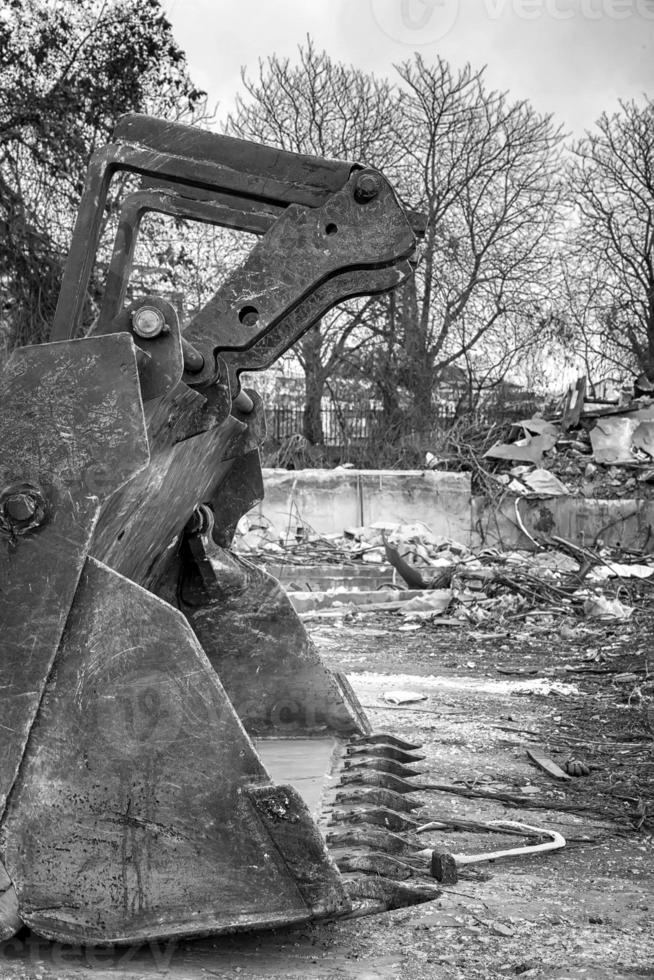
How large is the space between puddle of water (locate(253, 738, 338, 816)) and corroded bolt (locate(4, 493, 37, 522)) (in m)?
1.12

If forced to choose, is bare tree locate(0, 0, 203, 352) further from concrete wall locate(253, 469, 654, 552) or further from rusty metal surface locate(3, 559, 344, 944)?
rusty metal surface locate(3, 559, 344, 944)

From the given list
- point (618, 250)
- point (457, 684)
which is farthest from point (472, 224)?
point (457, 684)

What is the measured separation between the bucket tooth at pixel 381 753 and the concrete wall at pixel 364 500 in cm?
1147

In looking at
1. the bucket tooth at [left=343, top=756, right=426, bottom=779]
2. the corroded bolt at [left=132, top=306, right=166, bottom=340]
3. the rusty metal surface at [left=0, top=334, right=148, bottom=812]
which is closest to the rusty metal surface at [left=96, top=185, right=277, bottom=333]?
the corroded bolt at [left=132, top=306, right=166, bottom=340]

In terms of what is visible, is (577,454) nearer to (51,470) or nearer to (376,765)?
(376,765)

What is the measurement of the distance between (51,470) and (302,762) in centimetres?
152

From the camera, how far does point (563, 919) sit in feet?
8.66

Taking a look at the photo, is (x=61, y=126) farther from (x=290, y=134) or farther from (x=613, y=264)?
(x=613, y=264)

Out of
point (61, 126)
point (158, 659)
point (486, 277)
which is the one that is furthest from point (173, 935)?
point (486, 277)

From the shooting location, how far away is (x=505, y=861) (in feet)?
10.5

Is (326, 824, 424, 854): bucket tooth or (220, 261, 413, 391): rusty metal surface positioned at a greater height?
(220, 261, 413, 391): rusty metal surface

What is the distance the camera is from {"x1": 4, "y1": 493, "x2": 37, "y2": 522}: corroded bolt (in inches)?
87.5

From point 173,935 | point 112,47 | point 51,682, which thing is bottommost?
point 173,935

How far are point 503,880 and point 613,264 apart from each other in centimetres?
2232
